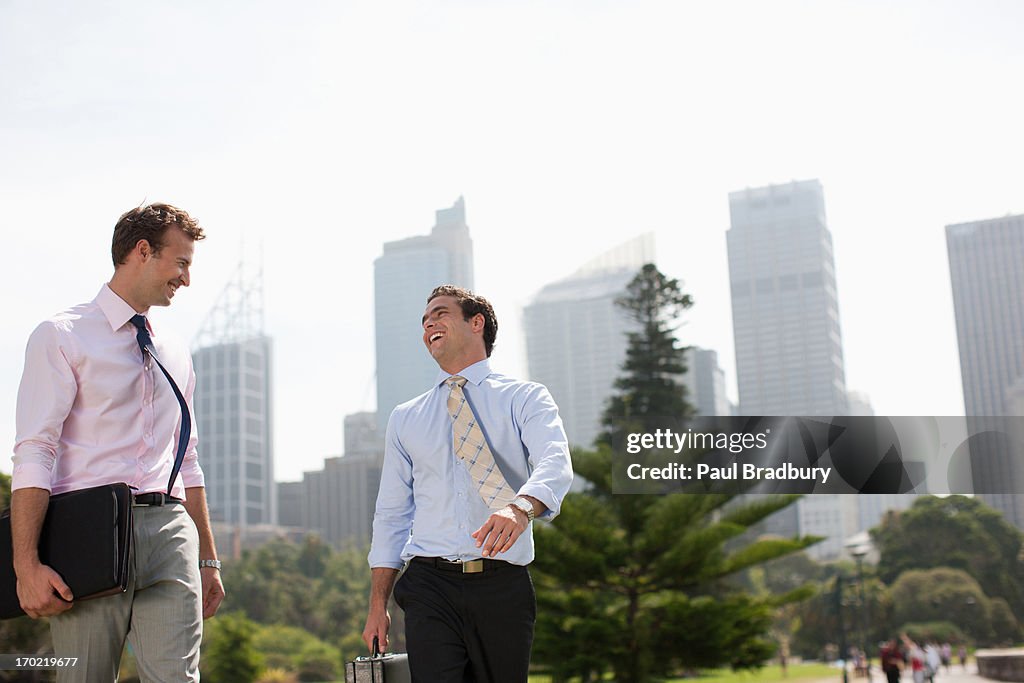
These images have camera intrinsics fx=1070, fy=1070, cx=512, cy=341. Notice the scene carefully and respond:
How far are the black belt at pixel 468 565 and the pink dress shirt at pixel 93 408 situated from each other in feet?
1.49

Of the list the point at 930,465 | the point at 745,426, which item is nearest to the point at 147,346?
the point at 745,426

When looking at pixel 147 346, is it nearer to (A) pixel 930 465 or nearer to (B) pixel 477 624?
(B) pixel 477 624

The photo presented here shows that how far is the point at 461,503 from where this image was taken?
1873 millimetres

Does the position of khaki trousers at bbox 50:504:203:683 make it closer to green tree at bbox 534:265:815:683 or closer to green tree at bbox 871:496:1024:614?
green tree at bbox 534:265:815:683

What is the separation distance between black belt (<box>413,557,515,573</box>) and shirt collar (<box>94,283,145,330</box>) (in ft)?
2.15

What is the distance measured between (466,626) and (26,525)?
2.34ft

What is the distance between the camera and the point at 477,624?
1.81 metres

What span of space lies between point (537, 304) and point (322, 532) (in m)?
12.3

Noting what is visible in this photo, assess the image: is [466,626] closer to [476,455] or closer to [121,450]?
[476,455]


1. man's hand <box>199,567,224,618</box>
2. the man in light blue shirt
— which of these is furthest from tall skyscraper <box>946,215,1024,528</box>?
man's hand <box>199,567,224,618</box>

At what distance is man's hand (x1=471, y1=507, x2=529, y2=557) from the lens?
5.11 ft

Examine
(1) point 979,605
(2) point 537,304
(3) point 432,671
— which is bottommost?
(1) point 979,605

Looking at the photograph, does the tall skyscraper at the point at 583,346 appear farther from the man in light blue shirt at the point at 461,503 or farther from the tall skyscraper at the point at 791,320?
the man in light blue shirt at the point at 461,503

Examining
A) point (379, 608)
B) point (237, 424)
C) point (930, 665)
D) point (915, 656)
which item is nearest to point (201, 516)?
point (379, 608)
